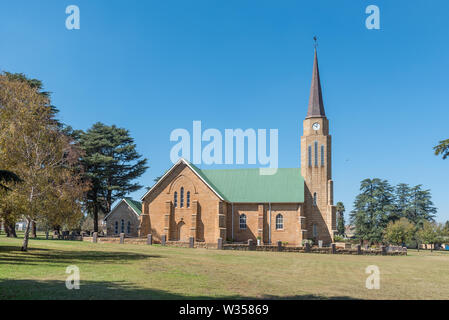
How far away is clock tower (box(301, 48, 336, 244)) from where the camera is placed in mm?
48531

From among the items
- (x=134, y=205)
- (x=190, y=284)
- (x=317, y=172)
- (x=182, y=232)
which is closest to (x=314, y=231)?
(x=317, y=172)

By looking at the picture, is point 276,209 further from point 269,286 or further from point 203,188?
point 269,286

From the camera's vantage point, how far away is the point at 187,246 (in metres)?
41.9

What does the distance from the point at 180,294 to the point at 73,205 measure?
18.3 m

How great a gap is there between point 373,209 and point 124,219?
153 feet

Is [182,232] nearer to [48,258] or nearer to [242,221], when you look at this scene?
[242,221]

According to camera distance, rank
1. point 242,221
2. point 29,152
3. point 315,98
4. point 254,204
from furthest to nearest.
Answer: point 315,98, point 242,221, point 254,204, point 29,152

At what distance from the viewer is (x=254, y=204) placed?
162ft

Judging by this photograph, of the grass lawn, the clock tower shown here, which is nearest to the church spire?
the clock tower

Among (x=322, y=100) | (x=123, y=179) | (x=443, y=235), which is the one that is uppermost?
(x=322, y=100)

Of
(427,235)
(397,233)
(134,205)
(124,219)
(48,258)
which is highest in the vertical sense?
(134,205)

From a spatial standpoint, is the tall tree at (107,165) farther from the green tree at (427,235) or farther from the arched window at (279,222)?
the green tree at (427,235)

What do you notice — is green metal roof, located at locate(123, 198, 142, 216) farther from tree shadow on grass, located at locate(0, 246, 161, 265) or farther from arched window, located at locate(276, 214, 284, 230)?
tree shadow on grass, located at locate(0, 246, 161, 265)
